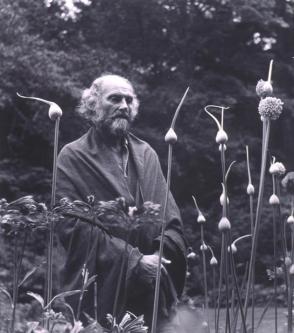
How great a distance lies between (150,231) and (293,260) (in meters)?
0.65

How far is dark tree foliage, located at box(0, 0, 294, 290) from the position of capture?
29.5ft

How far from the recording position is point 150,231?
2.03 metres

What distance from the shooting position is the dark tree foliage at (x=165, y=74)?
900 cm

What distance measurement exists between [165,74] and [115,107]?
8778mm

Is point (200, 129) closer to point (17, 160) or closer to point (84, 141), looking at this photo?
point (17, 160)

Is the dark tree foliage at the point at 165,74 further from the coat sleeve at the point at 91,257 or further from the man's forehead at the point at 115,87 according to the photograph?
the coat sleeve at the point at 91,257

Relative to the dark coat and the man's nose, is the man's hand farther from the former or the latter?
the man's nose

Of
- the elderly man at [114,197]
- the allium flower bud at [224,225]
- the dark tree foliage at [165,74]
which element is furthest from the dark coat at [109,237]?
the dark tree foliage at [165,74]

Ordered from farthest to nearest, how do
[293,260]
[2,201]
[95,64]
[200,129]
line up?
[200,129] → [95,64] → [293,260] → [2,201]

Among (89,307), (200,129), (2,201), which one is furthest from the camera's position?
(200,129)

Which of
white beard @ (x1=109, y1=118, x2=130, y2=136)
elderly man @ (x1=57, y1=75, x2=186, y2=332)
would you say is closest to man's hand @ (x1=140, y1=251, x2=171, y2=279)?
elderly man @ (x1=57, y1=75, x2=186, y2=332)

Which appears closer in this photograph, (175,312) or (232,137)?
(175,312)

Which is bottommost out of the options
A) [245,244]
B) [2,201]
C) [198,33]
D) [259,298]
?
[259,298]

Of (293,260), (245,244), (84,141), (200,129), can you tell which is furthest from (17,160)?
(293,260)
